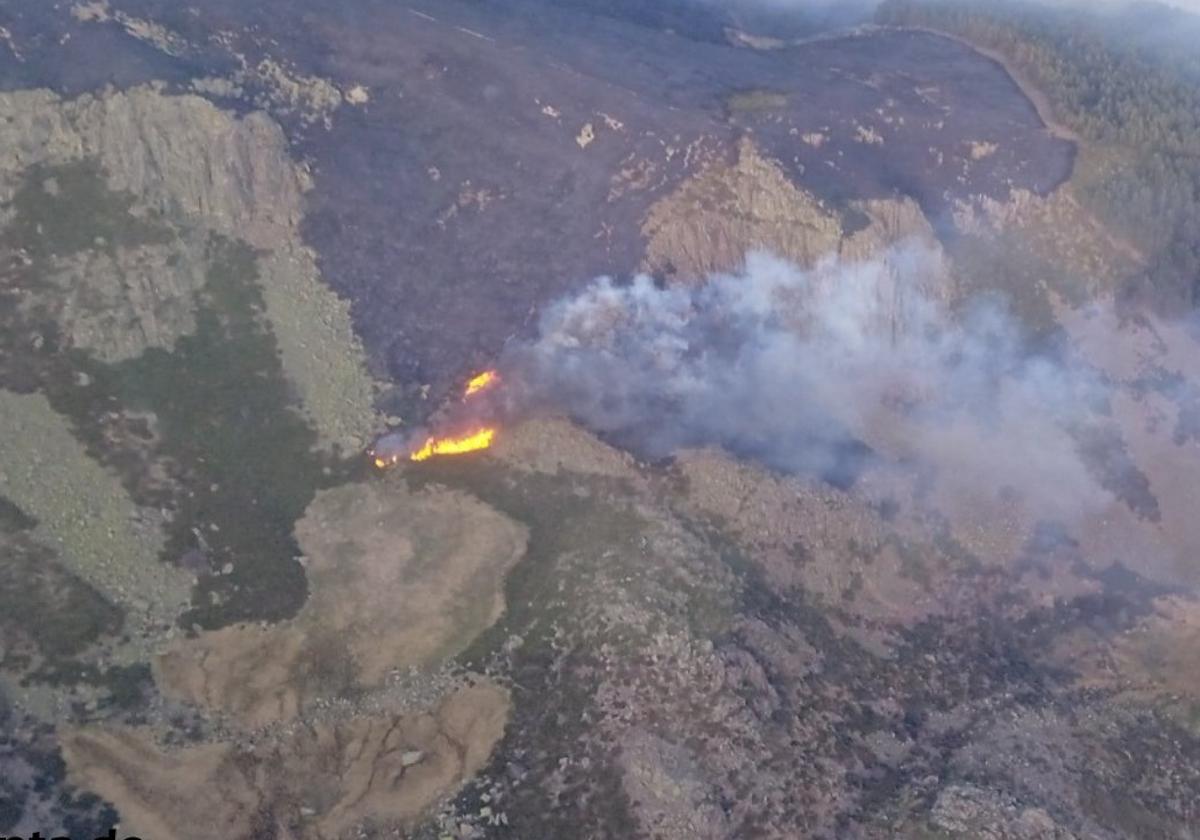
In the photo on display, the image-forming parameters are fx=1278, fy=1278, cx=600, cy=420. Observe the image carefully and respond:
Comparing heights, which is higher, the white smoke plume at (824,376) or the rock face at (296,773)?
the white smoke plume at (824,376)

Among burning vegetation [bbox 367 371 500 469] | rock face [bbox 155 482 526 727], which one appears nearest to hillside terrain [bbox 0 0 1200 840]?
rock face [bbox 155 482 526 727]

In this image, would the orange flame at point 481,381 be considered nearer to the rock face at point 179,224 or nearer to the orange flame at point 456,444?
the orange flame at point 456,444

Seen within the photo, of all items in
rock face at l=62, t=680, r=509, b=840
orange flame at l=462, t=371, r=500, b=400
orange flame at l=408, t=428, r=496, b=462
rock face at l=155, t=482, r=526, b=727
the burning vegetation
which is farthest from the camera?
orange flame at l=462, t=371, r=500, b=400

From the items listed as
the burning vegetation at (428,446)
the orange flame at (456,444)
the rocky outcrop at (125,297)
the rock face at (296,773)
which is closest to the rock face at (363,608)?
the burning vegetation at (428,446)

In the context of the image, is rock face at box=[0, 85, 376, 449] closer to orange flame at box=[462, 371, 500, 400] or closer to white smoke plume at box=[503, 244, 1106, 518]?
orange flame at box=[462, 371, 500, 400]

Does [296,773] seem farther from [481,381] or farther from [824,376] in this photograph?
[824,376]

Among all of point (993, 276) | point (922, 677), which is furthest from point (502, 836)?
point (993, 276)

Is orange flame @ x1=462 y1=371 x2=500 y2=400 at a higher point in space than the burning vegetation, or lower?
higher
